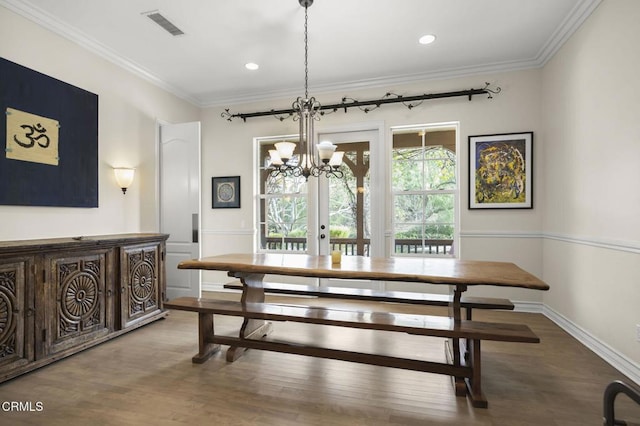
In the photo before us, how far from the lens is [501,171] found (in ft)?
12.8

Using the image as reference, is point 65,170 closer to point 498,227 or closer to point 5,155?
point 5,155

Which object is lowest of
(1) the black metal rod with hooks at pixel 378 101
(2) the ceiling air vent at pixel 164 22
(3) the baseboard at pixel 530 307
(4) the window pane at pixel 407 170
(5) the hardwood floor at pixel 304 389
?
→ (5) the hardwood floor at pixel 304 389

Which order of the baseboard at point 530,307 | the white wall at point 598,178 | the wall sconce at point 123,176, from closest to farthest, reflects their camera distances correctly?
the white wall at point 598,178, the wall sconce at point 123,176, the baseboard at point 530,307

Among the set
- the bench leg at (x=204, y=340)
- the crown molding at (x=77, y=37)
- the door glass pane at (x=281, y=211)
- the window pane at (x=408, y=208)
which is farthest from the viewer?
the door glass pane at (x=281, y=211)

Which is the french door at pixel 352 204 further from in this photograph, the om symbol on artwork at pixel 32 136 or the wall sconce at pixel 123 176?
the om symbol on artwork at pixel 32 136

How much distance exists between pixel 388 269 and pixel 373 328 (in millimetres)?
418

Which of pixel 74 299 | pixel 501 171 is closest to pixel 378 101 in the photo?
pixel 501 171

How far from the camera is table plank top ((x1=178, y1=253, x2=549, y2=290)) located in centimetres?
197

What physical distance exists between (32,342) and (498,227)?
15.3 feet

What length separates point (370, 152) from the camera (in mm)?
4434

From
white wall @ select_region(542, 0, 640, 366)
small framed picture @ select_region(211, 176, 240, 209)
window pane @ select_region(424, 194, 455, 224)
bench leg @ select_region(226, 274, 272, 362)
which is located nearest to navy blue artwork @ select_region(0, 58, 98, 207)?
small framed picture @ select_region(211, 176, 240, 209)

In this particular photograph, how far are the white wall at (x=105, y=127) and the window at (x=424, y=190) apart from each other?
3.24 m

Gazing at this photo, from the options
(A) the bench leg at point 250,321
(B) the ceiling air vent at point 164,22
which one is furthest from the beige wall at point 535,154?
(A) the bench leg at point 250,321

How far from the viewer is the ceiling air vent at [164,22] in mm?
2920
